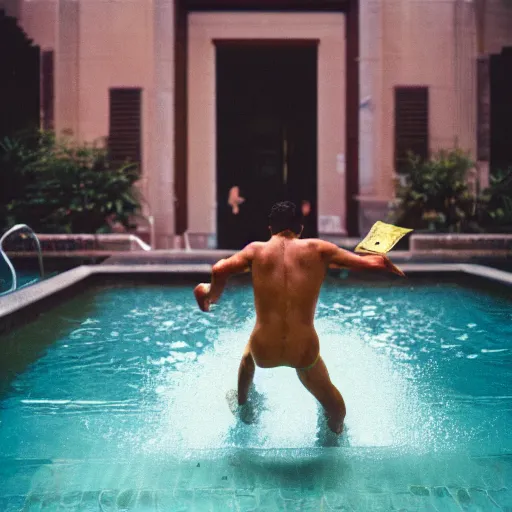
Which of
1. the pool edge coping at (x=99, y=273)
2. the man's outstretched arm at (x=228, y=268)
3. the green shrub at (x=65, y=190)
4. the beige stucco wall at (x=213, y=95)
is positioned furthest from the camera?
the beige stucco wall at (x=213, y=95)

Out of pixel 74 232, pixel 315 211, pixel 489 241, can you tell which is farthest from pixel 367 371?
pixel 315 211

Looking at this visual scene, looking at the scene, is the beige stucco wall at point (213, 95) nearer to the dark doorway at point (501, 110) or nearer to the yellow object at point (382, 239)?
the dark doorway at point (501, 110)

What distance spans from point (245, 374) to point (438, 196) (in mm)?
9473

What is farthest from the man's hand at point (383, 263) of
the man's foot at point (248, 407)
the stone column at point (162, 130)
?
the stone column at point (162, 130)

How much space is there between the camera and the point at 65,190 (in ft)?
39.3

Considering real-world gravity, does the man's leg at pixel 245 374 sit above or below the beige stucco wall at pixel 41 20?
below

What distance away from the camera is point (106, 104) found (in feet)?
43.4

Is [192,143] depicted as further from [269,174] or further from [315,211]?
[315,211]

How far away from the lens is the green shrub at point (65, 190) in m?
11.9

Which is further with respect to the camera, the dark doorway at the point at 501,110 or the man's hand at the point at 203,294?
the dark doorway at the point at 501,110

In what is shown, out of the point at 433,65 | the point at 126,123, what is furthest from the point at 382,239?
the point at 433,65

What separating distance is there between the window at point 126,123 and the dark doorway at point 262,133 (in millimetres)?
1875

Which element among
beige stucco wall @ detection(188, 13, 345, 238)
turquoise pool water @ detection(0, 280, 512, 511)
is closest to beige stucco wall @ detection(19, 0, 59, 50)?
beige stucco wall @ detection(188, 13, 345, 238)

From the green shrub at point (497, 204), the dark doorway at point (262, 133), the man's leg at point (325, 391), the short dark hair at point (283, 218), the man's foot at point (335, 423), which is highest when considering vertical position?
the dark doorway at point (262, 133)
